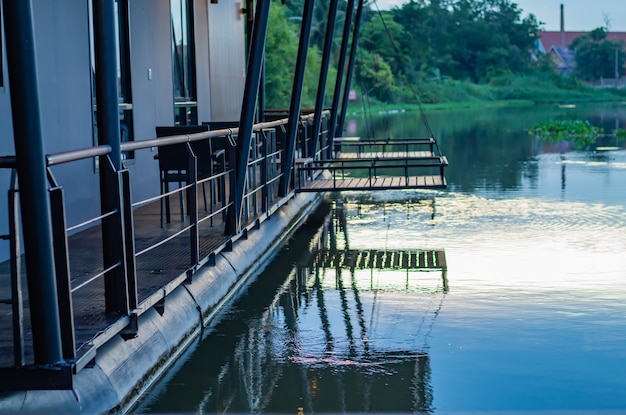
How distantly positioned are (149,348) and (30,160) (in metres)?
1.38

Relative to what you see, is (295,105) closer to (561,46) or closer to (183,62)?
(183,62)

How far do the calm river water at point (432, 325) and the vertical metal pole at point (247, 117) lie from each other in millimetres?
540

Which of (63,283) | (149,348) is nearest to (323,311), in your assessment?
(149,348)

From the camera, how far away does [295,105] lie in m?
9.39

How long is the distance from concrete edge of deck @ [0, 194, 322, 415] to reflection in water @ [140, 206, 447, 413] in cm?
10

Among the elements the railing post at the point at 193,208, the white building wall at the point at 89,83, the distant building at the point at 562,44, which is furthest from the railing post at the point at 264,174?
the distant building at the point at 562,44

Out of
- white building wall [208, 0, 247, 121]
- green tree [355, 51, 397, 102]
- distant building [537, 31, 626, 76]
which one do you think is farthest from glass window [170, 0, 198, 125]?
distant building [537, 31, 626, 76]

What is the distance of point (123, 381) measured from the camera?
4.28 meters

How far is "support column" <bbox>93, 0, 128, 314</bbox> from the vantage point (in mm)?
4324

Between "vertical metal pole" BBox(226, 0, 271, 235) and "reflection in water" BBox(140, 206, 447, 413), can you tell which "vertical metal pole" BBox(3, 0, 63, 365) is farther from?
"vertical metal pole" BBox(226, 0, 271, 235)

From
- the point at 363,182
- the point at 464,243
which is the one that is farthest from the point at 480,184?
the point at 464,243

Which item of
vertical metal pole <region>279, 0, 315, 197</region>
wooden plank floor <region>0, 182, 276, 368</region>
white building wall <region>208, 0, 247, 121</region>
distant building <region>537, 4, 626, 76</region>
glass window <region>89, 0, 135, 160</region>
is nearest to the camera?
wooden plank floor <region>0, 182, 276, 368</region>

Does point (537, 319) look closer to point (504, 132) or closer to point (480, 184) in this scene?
point (480, 184)

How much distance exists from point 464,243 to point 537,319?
2.85m
